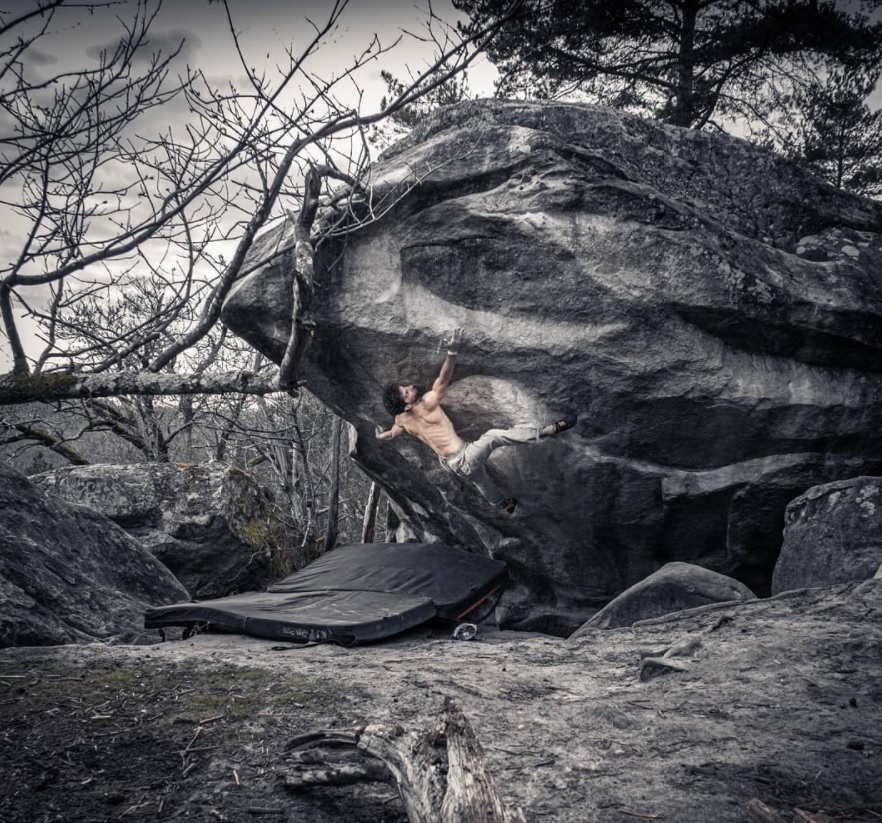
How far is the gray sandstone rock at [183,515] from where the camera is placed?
320 inches

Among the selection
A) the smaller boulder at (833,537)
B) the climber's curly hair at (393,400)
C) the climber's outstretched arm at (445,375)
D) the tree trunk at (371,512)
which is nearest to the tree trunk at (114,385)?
the climber's curly hair at (393,400)

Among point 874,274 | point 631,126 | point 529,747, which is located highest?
point 631,126

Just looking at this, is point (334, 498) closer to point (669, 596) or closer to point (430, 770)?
point (669, 596)

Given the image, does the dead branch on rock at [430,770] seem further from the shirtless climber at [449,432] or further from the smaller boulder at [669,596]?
the shirtless climber at [449,432]

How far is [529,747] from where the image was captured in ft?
9.42

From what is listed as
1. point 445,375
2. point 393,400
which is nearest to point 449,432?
point 445,375

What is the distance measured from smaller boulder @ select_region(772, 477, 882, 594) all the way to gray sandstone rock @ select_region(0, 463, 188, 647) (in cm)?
528

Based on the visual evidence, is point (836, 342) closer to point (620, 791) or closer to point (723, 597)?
point (723, 597)

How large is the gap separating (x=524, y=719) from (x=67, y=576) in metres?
3.74

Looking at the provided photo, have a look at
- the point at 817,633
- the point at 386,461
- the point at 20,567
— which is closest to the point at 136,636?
the point at 20,567

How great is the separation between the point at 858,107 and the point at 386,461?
30.4 ft

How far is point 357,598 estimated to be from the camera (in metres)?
6.66

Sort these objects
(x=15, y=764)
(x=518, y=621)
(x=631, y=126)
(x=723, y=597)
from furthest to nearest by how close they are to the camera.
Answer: (x=518, y=621), (x=631, y=126), (x=723, y=597), (x=15, y=764)

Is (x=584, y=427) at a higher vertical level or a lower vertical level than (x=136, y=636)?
higher
